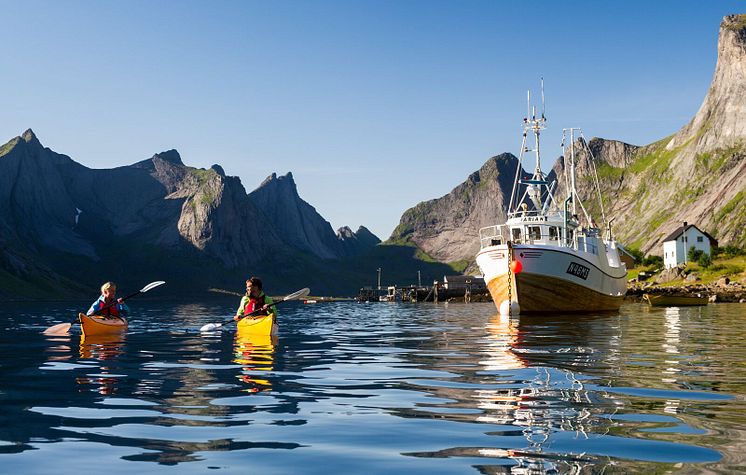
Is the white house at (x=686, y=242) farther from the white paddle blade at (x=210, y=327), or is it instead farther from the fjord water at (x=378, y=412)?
the fjord water at (x=378, y=412)

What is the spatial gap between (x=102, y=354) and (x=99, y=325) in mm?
9061

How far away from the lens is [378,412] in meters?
11.6

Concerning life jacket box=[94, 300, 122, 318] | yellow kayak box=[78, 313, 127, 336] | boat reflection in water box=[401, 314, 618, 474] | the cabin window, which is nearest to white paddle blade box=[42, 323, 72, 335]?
life jacket box=[94, 300, 122, 318]

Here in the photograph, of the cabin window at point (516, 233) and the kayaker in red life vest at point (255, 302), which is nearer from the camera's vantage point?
the kayaker in red life vest at point (255, 302)

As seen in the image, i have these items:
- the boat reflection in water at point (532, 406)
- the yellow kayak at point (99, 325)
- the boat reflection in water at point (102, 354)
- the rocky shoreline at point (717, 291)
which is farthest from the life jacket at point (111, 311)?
the rocky shoreline at point (717, 291)

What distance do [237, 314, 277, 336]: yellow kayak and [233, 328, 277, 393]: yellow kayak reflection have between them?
95 millimetres

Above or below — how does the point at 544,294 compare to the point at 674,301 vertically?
above

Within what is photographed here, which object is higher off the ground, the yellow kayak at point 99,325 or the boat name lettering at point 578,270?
the boat name lettering at point 578,270

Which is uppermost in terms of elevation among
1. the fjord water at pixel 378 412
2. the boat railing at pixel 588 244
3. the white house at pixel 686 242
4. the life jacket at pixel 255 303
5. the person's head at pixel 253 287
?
the white house at pixel 686 242

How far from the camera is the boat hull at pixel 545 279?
48719 millimetres

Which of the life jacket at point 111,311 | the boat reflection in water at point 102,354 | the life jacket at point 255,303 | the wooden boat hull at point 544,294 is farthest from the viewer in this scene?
the wooden boat hull at point 544,294

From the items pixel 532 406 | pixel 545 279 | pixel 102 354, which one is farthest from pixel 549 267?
pixel 532 406

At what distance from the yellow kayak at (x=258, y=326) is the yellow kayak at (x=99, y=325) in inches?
243

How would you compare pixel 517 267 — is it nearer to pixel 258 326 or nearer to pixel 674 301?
pixel 258 326
